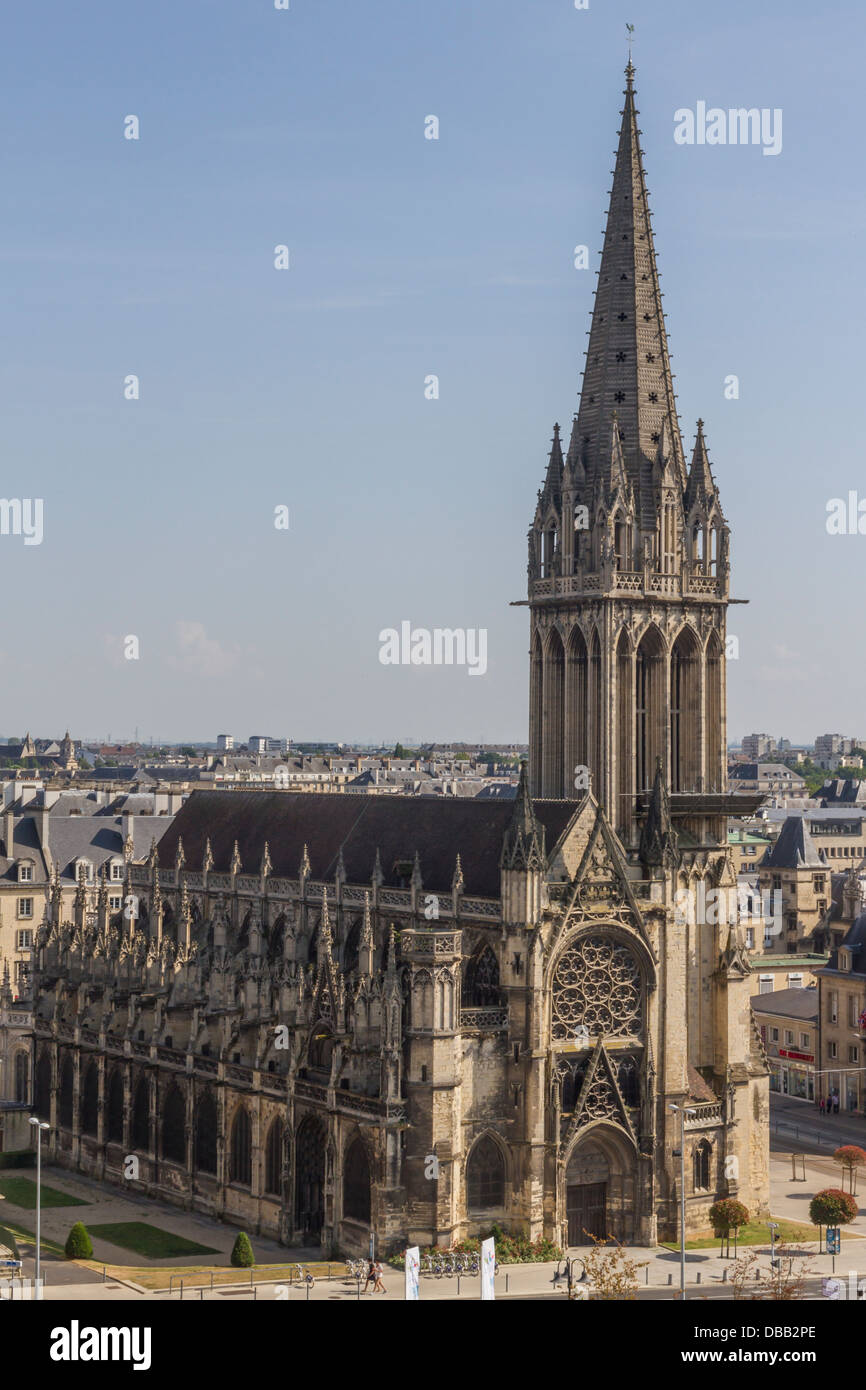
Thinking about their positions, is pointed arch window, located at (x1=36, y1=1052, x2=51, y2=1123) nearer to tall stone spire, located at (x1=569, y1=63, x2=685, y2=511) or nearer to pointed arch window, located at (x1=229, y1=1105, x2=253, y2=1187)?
pointed arch window, located at (x1=229, y1=1105, x2=253, y2=1187)

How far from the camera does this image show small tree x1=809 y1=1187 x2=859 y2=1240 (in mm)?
77625

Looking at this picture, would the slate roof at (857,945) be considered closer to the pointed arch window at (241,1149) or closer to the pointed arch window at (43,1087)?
the pointed arch window at (241,1149)

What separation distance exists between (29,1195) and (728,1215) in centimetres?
3140

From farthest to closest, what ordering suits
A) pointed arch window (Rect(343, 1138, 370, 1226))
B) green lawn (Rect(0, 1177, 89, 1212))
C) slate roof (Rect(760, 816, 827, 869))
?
slate roof (Rect(760, 816, 827, 869)) < green lawn (Rect(0, 1177, 89, 1212)) < pointed arch window (Rect(343, 1138, 370, 1226))

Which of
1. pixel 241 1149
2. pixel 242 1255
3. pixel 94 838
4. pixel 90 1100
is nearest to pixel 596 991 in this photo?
pixel 241 1149

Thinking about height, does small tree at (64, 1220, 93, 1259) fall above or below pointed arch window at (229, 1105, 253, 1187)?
below

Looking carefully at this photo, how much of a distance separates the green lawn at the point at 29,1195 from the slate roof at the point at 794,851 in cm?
8486

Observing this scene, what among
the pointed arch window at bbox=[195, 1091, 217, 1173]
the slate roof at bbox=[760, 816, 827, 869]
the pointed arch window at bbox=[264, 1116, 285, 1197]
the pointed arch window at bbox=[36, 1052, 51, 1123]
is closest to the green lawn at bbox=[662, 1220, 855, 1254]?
the pointed arch window at bbox=[264, 1116, 285, 1197]

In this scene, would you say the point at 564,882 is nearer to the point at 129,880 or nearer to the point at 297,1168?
the point at 297,1168

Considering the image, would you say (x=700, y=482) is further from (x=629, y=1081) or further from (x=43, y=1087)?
(x=43, y=1087)

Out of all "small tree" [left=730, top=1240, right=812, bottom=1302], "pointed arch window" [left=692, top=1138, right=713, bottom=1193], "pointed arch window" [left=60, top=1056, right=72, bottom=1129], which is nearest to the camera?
"small tree" [left=730, top=1240, right=812, bottom=1302]

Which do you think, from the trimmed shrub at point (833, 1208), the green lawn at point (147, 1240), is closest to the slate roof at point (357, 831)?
the trimmed shrub at point (833, 1208)

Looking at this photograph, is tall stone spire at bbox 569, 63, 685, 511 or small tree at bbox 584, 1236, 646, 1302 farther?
tall stone spire at bbox 569, 63, 685, 511

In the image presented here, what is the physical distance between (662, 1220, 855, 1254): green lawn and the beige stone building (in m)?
1.14
